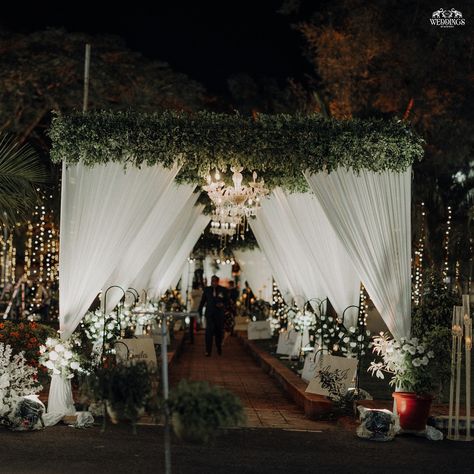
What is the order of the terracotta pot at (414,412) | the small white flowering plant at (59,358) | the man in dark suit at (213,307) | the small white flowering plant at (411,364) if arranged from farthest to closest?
1. the man in dark suit at (213,307)
2. the small white flowering plant at (59,358)
3. the small white flowering plant at (411,364)
4. the terracotta pot at (414,412)

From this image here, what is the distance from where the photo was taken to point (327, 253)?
43.2 feet

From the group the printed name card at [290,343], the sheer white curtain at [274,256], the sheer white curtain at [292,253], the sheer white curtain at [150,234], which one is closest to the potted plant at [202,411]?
the sheer white curtain at [150,234]

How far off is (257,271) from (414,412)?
58.9 feet

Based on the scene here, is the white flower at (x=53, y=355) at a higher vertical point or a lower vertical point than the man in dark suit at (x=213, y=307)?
lower

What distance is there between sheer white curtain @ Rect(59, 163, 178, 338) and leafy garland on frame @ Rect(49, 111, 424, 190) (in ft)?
0.68

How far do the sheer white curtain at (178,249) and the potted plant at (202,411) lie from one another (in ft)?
32.9

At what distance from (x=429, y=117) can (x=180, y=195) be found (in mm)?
11863

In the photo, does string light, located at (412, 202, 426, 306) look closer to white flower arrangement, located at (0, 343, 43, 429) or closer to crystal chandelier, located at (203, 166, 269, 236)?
crystal chandelier, located at (203, 166, 269, 236)

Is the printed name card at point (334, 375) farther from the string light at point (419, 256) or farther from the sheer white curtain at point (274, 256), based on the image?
the string light at point (419, 256)

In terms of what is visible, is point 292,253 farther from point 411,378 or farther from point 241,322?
point 241,322

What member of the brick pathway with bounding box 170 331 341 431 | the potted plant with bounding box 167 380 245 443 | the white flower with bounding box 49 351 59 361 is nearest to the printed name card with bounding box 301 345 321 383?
the brick pathway with bounding box 170 331 341 431

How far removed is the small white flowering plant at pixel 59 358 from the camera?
32.8 ft

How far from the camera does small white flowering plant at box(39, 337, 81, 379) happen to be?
10.0 meters

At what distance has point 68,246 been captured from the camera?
10.1 meters
